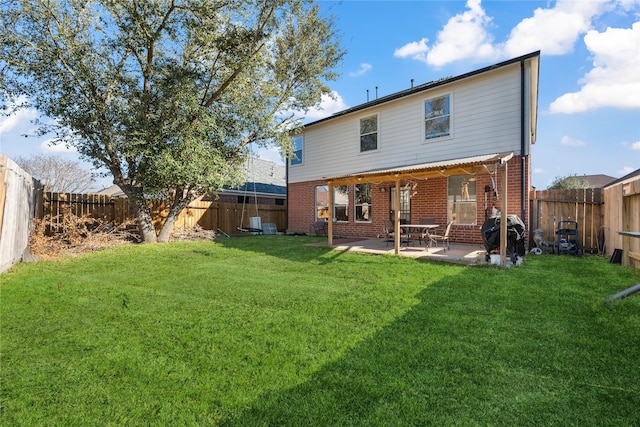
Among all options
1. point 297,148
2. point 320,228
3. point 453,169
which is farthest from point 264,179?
point 453,169

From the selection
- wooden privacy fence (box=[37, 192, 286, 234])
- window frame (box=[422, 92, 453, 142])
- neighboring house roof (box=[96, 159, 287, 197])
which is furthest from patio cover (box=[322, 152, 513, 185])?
neighboring house roof (box=[96, 159, 287, 197])

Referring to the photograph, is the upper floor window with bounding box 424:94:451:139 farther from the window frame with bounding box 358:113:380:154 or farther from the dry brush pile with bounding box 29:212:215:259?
the dry brush pile with bounding box 29:212:215:259

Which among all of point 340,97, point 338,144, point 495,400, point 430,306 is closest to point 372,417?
point 495,400

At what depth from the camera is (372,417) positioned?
6.90 ft

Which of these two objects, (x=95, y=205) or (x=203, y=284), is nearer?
(x=203, y=284)

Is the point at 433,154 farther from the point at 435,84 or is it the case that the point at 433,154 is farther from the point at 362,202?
the point at 362,202

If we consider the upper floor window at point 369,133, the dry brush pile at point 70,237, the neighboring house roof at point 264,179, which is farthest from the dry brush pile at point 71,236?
the neighboring house roof at point 264,179

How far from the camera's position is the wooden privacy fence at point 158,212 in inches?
416

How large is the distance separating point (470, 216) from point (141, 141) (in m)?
10.6

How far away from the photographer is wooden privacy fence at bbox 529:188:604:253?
8.95 m

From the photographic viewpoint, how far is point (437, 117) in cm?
1091

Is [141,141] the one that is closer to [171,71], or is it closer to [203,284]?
[171,71]

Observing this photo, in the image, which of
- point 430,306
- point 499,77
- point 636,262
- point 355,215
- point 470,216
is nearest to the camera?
point 430,306

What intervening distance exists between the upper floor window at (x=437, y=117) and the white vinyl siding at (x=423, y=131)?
15 centimetres
